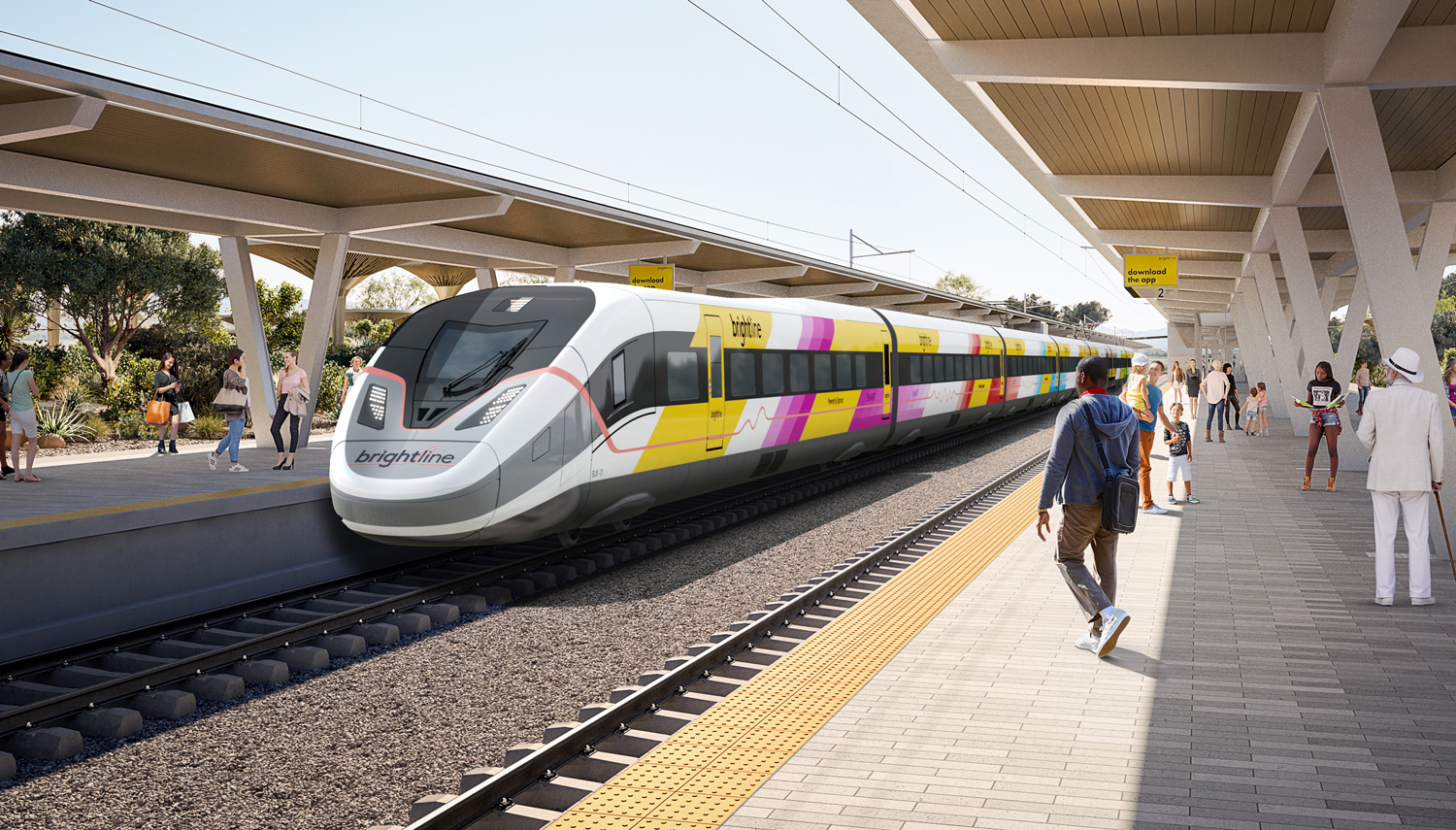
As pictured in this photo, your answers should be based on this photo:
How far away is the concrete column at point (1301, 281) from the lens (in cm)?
1811

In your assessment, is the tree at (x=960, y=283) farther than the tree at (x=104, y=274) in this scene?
Yes

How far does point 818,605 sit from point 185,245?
3514 centimetres

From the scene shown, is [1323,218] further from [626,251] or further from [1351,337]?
[626,251]

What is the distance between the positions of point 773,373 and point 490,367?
189 inches

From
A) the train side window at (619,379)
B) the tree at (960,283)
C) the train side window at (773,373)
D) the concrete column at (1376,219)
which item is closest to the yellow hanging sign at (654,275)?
the train side window at (773,373)

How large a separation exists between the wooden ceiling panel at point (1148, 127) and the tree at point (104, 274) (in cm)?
2740

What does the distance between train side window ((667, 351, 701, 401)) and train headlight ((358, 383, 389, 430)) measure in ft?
9.31


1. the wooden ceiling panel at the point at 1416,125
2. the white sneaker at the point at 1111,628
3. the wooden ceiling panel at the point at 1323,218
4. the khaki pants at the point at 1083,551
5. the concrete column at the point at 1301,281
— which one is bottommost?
the white sneaker at the point at 1111,628

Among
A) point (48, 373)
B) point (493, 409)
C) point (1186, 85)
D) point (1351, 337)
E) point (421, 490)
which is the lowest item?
point (421, 490)

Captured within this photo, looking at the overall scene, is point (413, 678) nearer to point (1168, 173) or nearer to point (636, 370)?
point (636, 370)

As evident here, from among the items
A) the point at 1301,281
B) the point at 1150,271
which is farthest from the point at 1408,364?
the point at 1150,271

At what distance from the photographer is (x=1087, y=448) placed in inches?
227

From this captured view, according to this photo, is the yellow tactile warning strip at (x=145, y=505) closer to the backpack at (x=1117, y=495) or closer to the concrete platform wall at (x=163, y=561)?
the concrete platform wall at (x=163, y=561)

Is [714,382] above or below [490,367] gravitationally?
below
